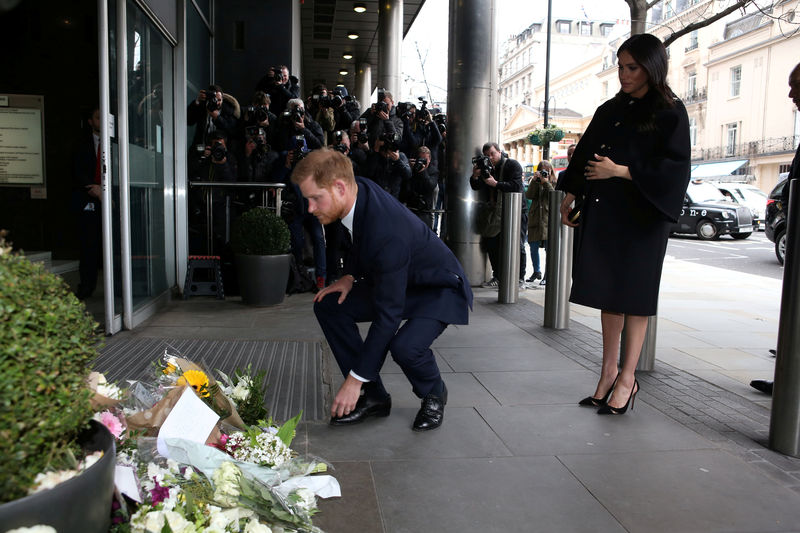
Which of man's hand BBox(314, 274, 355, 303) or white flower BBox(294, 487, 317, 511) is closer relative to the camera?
white flower BBox(294, 487, 317, 511)

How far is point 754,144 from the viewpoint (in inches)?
1613

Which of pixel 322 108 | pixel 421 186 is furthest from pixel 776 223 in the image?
pixel 322 108

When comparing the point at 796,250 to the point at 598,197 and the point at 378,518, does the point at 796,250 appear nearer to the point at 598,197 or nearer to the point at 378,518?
the point at 598,197

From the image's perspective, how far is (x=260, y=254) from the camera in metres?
7.08

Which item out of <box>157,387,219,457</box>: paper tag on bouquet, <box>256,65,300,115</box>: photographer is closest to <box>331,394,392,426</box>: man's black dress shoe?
<box>157,387,219,457</box>: paper tag on bouquet

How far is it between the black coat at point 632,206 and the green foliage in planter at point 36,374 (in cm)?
286

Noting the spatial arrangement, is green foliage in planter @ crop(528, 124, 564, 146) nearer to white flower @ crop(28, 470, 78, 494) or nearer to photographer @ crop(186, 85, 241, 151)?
photographer @ crop(186, 85, 241, 151)

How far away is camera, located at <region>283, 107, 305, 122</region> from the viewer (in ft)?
27.4

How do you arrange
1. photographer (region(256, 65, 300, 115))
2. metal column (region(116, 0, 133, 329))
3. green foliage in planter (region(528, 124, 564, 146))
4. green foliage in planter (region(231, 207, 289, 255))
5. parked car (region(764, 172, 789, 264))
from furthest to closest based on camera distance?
green foliage in planter (region(528, 124, 564, 146)) → parked car (region(764, 172, 789, 264)) → photographer (region(256, 65, 300, 115)) → green foliage in planter (region(231, 207, 289, 255)) → metal column (region(116, 0, 133, 329))

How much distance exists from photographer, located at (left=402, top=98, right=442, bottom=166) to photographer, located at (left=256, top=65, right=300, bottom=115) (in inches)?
65.7

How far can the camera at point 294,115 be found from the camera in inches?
329

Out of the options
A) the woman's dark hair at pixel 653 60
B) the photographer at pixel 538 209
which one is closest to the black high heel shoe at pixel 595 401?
the woman's dark hair at pixel 653 60

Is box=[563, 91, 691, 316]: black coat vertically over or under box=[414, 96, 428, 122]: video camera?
under

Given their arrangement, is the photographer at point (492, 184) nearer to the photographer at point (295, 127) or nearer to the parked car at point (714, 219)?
the photographer at point (295, 127)
